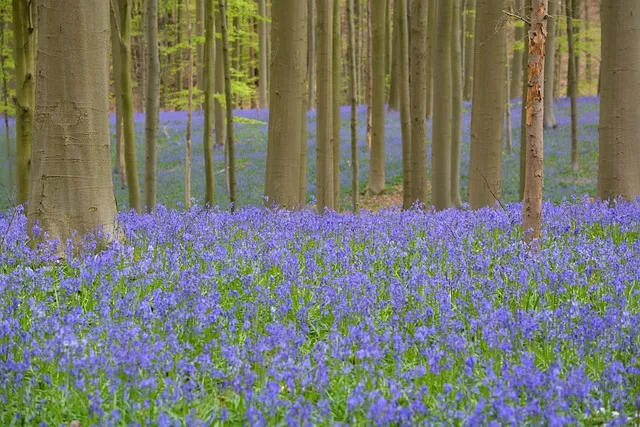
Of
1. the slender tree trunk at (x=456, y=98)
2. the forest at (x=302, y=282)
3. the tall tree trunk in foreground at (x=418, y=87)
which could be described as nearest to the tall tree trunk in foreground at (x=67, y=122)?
the forest at (x=302, y=282)

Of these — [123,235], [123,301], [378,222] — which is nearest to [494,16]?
[378,222]

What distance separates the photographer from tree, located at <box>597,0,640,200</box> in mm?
10320

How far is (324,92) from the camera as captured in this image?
42.2 feet

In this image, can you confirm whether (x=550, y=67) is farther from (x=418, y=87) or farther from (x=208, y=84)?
(x=208, y=84)

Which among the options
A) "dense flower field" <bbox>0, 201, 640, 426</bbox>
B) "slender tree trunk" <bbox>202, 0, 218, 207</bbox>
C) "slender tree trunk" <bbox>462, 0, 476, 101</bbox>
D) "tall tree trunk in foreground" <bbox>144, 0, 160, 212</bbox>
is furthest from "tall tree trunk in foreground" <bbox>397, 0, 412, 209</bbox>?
"slender tree trunk" <bbox>462, 0, 476, 101</bbox>

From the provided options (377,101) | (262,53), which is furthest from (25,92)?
(262,53)

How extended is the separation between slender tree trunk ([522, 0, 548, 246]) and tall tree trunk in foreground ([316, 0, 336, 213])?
6.31 m

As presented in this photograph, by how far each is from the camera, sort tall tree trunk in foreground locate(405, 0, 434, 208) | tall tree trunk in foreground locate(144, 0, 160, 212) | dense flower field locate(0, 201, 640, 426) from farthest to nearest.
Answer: tall tree trunk in foreground locate(144, 0, 160, 212)
tall tree trunk in foreground locate(405, 0, 434, 208)
dense flower field locate(0, 201, 640, 426)

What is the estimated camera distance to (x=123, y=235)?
22.0 feet

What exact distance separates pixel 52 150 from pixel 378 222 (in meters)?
3.98

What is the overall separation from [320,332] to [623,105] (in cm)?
772

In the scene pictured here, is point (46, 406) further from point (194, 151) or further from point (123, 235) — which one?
point (194, 151)

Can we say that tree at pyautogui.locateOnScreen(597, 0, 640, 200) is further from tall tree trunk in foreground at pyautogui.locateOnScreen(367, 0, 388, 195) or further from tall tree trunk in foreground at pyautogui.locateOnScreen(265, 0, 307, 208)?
tall tree trunk in foreground at pyautogui.locateOnScreen(367, 0, 388, 195)

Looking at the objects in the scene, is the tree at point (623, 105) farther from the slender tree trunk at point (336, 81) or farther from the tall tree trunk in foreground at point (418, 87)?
the slender tree trunk at point (336, 81)
